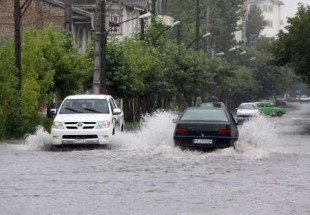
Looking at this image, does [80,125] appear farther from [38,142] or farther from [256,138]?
[256,138]

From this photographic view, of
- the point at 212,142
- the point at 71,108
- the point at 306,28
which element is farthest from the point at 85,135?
the point at 306,28

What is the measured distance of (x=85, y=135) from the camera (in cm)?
2923

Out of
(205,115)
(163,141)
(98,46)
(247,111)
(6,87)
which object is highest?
(98,46)

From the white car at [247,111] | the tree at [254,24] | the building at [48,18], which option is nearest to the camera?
the building at [48,18]

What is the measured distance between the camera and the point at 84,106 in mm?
30844

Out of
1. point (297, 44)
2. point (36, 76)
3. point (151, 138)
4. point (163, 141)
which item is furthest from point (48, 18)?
point (163, 141)

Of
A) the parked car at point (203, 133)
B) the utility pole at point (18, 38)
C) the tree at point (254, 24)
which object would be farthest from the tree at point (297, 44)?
the tree at point (254, 24)

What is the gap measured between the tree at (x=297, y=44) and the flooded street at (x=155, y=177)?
27142mm

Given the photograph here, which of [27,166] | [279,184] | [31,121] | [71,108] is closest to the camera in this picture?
[279,184]

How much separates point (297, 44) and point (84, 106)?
102 feet

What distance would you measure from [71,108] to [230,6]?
96534 mm

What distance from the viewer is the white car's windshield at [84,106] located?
30516 millimetres

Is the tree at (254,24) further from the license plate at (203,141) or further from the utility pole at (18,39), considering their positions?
the license plate at (203,141)

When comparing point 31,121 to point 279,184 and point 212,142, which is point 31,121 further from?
point 279,184
